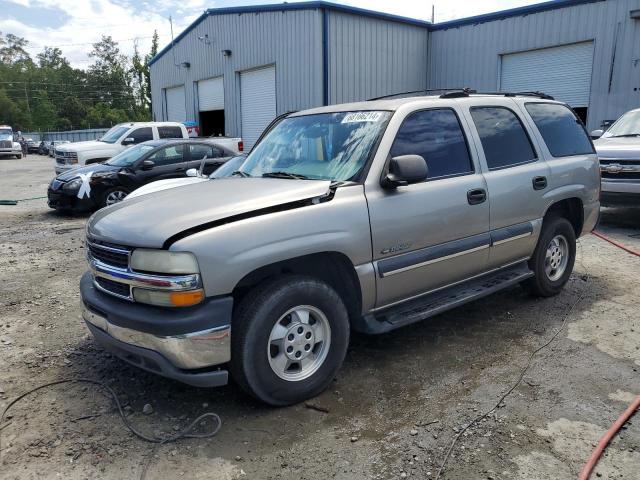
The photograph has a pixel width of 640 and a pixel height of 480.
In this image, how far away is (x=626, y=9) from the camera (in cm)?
1312

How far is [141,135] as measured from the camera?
49.6 ft

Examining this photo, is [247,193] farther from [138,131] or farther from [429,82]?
[429,82]

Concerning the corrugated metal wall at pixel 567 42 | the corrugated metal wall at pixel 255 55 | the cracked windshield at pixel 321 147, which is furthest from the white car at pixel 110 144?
the cracked windshield at pixel 321 147

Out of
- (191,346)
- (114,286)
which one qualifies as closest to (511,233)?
(191,346)

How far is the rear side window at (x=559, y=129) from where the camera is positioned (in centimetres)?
496

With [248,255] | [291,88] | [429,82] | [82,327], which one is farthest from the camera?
[429,82]

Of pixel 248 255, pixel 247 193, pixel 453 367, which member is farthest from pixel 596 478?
pixel 247 193

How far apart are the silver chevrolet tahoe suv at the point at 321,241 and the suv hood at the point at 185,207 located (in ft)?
0.05

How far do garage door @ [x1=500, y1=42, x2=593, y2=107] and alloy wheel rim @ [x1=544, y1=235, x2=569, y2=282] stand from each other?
1117cm

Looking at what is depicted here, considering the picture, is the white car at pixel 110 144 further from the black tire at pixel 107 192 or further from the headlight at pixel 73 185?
the black tire at pixel 107 192

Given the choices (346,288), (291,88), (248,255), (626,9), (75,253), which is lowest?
(75,253)

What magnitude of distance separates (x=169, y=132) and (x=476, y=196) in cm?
1354

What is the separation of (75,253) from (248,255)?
5348 mm

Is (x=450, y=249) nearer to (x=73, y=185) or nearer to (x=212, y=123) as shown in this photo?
(x=73, y=185)
